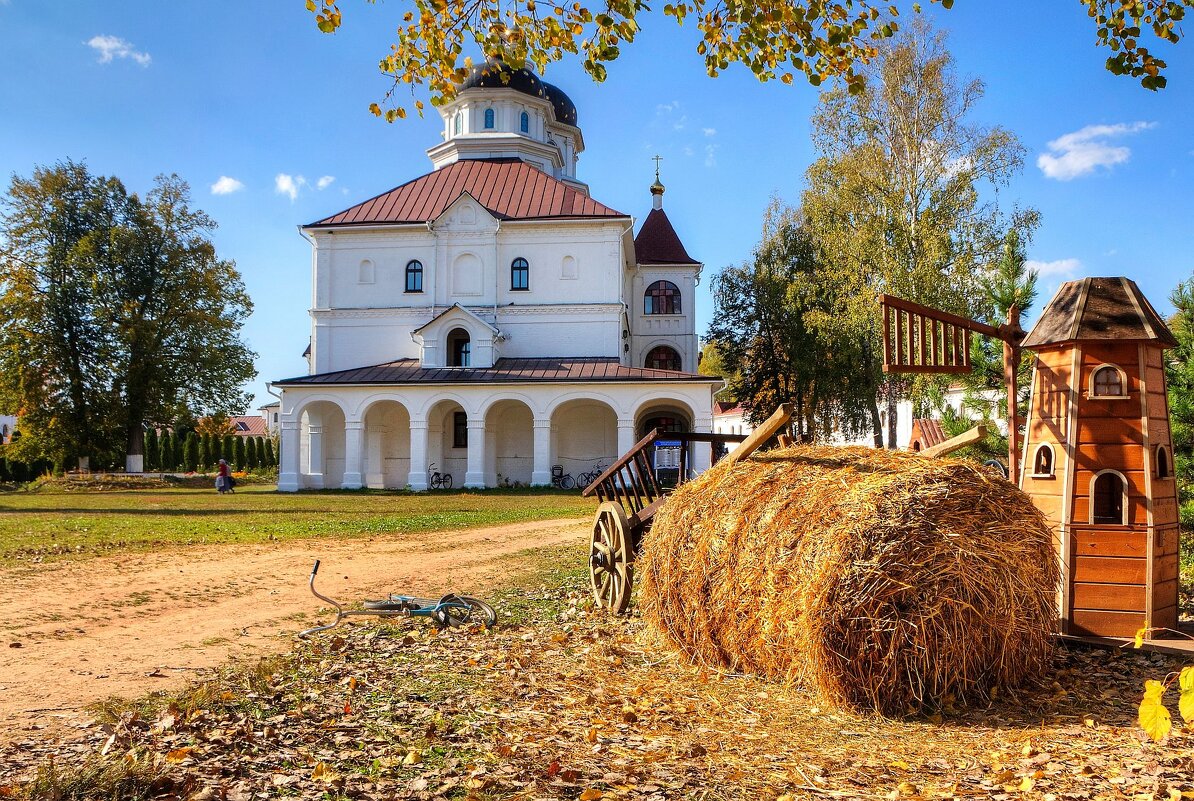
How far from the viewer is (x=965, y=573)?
16.2 feet

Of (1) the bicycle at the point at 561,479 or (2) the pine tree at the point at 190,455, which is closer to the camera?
(1) the bicycle at the point at 561,479

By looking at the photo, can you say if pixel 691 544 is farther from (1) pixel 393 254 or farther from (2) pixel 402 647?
(1) pixel 393 254

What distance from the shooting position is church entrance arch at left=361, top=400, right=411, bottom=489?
32688 millimetres

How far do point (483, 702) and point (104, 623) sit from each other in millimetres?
4292

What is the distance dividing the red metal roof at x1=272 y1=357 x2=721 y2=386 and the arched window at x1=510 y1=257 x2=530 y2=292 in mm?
3266

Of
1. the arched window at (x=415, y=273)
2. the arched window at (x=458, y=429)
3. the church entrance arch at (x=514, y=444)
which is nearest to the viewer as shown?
the church entrance arch at (x=514, y=444)

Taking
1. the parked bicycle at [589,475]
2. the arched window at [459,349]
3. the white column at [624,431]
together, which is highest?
the arched window at [459,349]

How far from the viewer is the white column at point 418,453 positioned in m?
30.3

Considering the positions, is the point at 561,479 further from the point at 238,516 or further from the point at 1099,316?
the point at 1099,316

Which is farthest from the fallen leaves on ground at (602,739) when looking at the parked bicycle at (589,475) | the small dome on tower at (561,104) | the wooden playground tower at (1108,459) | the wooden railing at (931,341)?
the small dome on tower at (561,104)

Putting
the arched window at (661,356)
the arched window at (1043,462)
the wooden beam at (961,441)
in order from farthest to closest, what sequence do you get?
the arched window at (661,356)
the arched window at (1043,462)
the wooden beam at (961,441)

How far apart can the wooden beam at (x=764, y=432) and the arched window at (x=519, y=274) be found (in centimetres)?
2809

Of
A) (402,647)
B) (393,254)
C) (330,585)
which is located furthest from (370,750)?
(393,254)

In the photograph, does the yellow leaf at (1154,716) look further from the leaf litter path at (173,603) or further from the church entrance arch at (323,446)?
the church entrance arch at (323,446)
